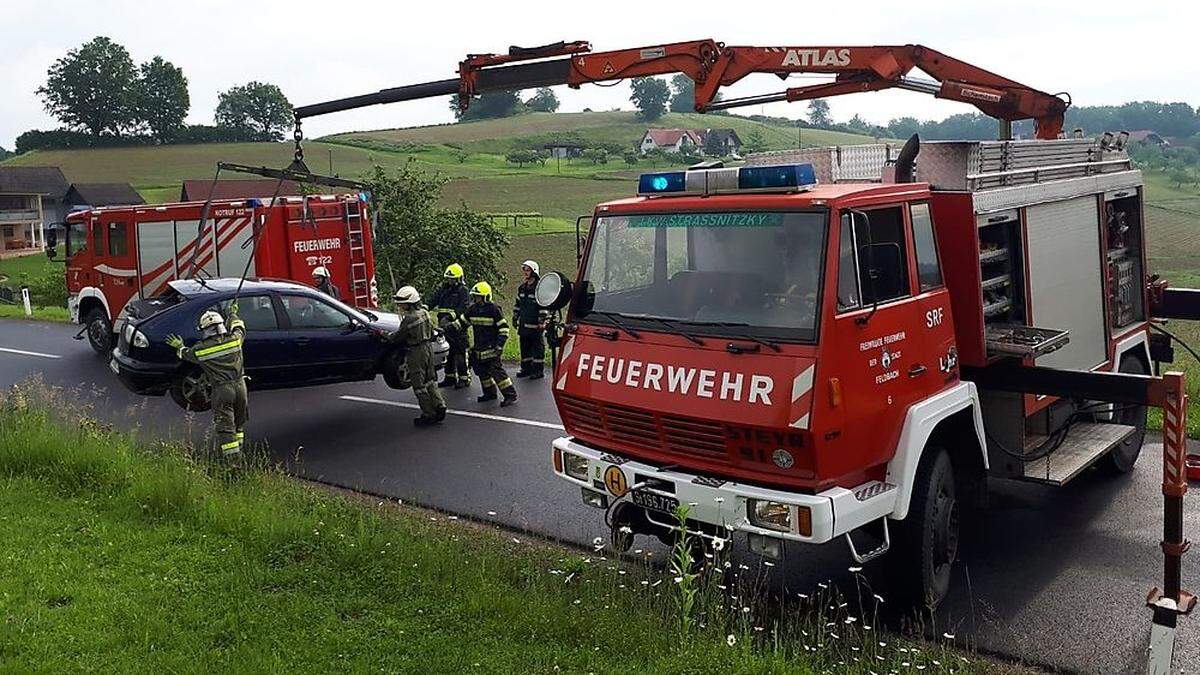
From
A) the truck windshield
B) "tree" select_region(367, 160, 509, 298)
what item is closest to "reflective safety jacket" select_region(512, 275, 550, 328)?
the truck windshield

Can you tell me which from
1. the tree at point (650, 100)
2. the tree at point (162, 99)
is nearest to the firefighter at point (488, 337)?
the tree at point (162, 99)

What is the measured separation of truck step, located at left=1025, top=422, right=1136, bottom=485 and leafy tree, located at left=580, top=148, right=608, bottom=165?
78680 millimetres

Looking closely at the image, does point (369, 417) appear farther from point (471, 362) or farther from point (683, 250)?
point (683, 250)

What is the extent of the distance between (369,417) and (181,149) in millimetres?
78138

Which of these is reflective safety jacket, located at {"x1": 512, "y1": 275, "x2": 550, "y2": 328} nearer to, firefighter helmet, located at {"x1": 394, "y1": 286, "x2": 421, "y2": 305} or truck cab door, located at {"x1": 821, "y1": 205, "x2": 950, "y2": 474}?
firefighter helmet, located at {"x1": 394, "y1": 286, "x2": 421, "y2": 305}

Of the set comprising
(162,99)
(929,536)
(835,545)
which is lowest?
(835,545)

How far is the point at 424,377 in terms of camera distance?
34.9 ft

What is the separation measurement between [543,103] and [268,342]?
129153 millimetres

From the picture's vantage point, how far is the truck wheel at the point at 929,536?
5.46 meters

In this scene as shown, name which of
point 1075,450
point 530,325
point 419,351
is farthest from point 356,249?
point 1075,450

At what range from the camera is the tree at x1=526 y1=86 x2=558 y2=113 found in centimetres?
13275

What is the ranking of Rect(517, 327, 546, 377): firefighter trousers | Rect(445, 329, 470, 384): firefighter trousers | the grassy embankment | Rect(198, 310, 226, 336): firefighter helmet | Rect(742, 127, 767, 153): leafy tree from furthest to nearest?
1. Rect(742, 127, 767, 153): leafy tree
2. Rect(517, 327, 546, 377): firefighter trousers
3. Rect(445, 329, 470, 384): firefighter trousers
4. Rect(198, 310, 226, 336): firefighter helmet
5. the grassy embankment

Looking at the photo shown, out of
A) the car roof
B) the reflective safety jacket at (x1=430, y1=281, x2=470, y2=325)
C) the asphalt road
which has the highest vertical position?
the car roof

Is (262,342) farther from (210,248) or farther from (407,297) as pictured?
(210,248)
